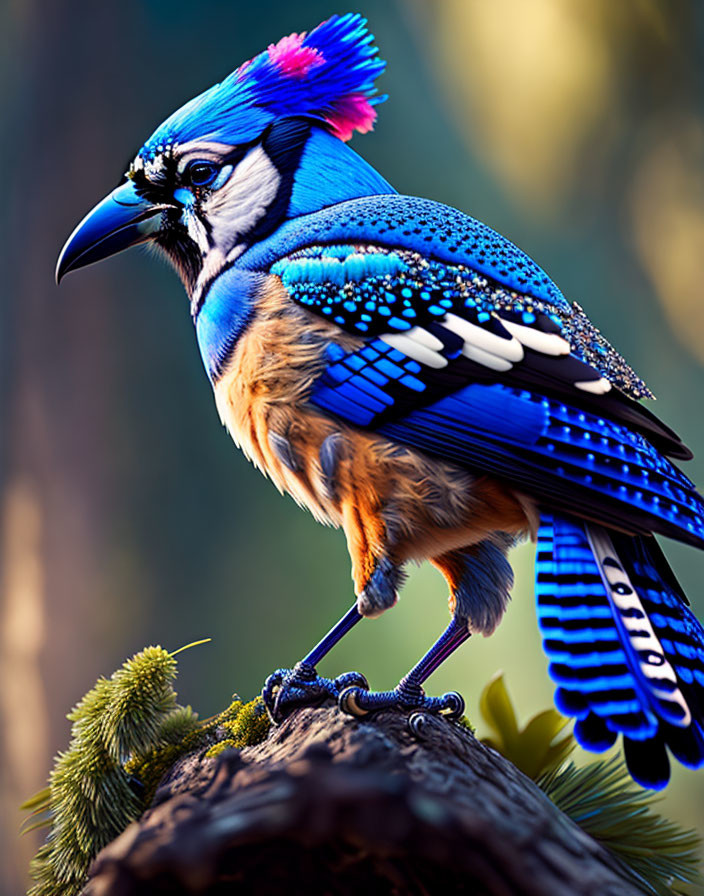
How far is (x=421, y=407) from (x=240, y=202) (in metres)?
0.49

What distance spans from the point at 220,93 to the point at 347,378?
2.02 feet

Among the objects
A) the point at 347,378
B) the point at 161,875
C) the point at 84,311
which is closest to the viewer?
the point at 161,875

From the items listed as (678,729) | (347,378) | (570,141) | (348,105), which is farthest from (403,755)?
(570,141)

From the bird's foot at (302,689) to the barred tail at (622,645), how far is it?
31 cm

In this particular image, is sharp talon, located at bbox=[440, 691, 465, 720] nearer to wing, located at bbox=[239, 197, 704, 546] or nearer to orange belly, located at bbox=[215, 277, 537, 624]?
orange belly, located at bbox=[215, 277, 537, 624]

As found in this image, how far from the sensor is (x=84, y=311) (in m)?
2.87

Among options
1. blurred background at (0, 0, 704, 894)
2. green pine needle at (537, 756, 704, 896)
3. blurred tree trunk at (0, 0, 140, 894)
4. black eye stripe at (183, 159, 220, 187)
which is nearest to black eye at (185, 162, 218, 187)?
black eye stripe at (183, 159, 220, 187)

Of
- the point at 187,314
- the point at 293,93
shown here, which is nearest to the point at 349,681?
the point at 293,93

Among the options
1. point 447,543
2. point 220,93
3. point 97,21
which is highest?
point 97,21

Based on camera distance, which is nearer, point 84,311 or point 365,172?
point 365,172

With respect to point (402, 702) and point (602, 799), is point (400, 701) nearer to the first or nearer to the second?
point (402, 702)

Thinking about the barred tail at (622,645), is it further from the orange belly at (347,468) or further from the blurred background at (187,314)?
the blurred background at (187,314)

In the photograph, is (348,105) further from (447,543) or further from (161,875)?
(161,875)

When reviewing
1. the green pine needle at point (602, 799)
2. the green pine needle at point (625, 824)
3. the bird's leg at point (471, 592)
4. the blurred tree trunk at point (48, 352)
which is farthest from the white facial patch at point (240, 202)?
the blurred tree trunk at point (48, 352)
